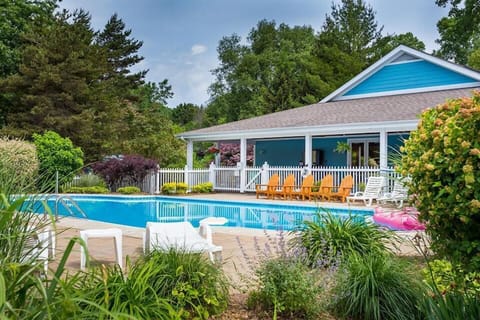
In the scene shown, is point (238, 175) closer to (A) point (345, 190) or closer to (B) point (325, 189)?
(B) point (325, 189)

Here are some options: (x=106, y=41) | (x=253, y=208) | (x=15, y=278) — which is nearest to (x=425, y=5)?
(x=253, y=208)

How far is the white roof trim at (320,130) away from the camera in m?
15.2

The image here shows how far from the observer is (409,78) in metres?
19.8

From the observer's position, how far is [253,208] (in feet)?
50.8

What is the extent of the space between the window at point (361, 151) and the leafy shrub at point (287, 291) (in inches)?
653

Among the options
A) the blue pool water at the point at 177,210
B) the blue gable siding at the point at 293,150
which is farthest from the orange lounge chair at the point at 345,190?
the blue gable siding at the point at 293,150

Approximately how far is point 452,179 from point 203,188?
17796 mm

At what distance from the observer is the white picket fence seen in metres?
17.5

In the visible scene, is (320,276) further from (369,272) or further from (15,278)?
(15,278)

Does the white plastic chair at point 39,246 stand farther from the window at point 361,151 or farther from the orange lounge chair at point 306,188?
the window at point 361,151

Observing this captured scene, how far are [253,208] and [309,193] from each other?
225 centimetres

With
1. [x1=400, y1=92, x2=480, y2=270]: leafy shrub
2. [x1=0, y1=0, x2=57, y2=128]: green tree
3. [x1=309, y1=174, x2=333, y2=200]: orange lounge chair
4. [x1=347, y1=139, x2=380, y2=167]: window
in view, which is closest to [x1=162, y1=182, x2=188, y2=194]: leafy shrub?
[x1=309, y1=174, x2=333, y2=200]: orange lounge chair

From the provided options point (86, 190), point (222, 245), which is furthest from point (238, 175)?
point (222, 245)

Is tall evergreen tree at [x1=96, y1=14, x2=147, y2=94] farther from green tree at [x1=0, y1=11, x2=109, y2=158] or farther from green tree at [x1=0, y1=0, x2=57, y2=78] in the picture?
green tree at [x1=0, y1=11, x2=109, y2=158]
